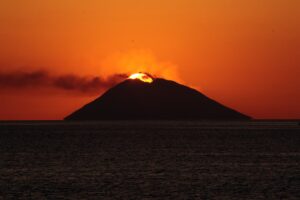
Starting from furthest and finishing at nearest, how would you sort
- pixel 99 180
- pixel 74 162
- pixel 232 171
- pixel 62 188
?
1. pixel 74 162
2. pixel 232 171
3. pixel 99 180
4. pixel 62 188

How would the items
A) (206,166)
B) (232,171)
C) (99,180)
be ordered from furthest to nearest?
(206,166) → (232,171) → (99,180)

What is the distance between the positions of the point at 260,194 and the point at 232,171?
63.0 ft

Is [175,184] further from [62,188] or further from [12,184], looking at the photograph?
[12,184]

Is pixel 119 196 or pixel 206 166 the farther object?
pixel 206 166

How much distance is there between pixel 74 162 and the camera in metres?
85.8

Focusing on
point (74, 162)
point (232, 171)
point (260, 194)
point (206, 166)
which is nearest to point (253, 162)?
point (206, 166)

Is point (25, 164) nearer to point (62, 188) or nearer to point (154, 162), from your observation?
point (154, 162)

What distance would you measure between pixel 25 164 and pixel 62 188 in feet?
→ 89.4

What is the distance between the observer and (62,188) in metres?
57.2

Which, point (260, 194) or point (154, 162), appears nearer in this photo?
point (260, 194)

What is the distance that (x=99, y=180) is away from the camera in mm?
63094

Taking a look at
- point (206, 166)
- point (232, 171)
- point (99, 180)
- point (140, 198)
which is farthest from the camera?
point (206, 166)

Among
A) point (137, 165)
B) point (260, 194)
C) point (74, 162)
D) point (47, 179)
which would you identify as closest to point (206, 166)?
point (137, 165)

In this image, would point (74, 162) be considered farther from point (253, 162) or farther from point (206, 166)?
point (253, 162)
